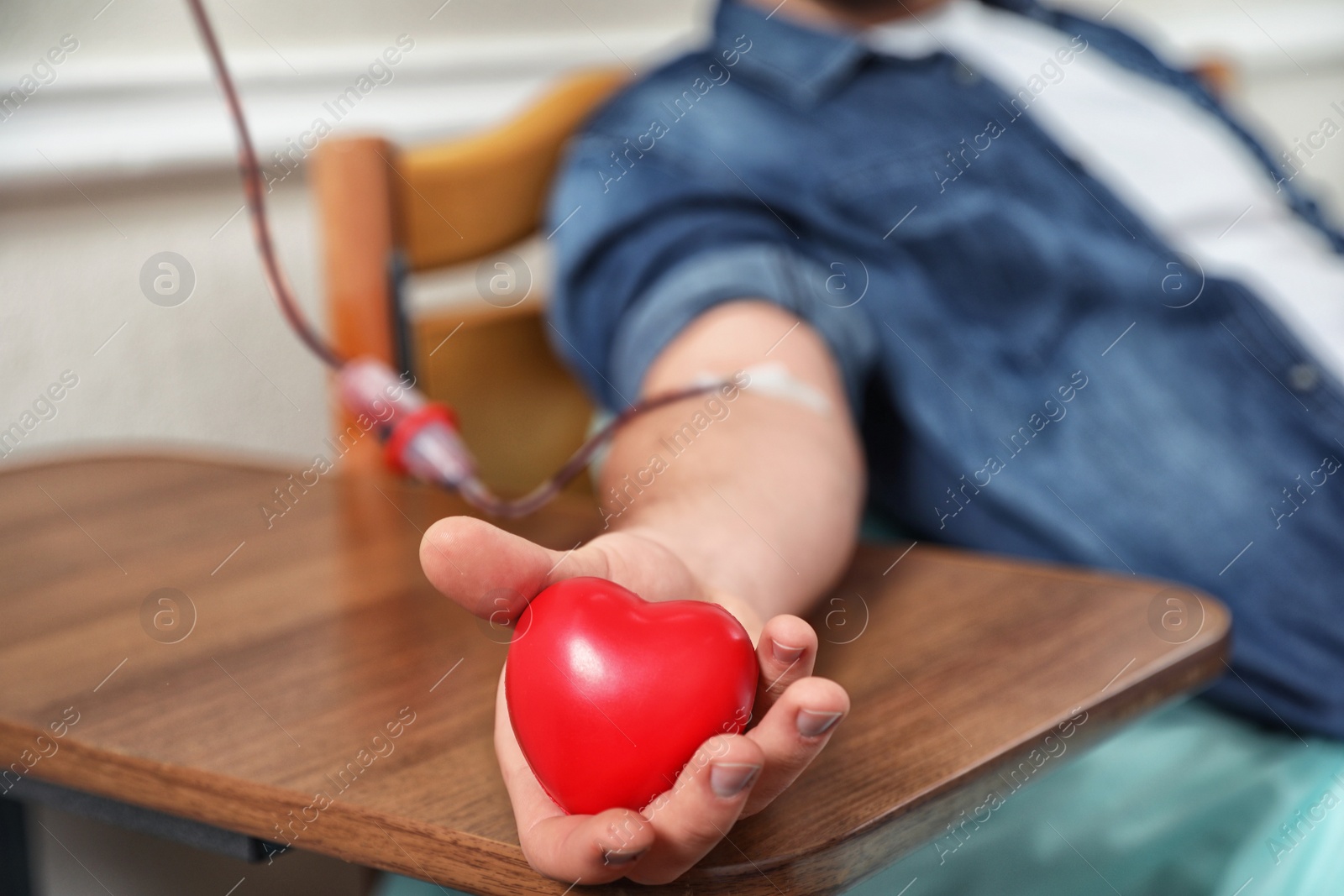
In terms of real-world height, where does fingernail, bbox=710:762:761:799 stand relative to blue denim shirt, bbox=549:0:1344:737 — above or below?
above

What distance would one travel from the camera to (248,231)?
97cm

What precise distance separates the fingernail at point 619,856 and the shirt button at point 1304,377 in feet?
2.09

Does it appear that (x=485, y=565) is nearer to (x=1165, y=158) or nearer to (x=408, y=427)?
(x=408, y=427)

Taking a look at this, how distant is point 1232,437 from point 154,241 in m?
0.81

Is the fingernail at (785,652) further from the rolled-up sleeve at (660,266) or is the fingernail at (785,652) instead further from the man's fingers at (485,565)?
the rolled-up sleeve at (660,266)

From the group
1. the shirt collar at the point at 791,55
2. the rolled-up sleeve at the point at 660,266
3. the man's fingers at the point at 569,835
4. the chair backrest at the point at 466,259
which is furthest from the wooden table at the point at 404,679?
the shirt collar at the point at 791,55

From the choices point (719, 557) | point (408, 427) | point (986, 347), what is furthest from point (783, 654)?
point (986, 347)

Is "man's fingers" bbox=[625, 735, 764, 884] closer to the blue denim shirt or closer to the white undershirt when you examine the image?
the blue denim shirt

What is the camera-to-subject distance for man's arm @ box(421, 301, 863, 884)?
0.84 feet

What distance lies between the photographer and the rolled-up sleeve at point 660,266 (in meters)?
0.64

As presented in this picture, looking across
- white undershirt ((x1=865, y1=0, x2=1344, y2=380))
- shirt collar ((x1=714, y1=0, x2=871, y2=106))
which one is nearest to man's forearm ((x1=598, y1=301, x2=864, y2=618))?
shirt collar ((x1=714, y1=0, x2=871, y2=106))

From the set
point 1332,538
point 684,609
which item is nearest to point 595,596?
point 684,609

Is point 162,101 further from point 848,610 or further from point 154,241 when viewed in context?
point 848,610

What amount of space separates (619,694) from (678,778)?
25 mm
